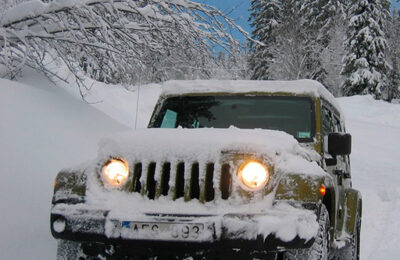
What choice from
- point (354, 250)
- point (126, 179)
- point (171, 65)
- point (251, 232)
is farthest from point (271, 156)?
point (171, 65)

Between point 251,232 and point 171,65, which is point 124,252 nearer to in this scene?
point 251,232

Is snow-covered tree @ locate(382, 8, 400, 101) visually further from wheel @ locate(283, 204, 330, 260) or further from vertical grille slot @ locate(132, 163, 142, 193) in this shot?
vertical grille slot @ locate(132, 163, 142, 193)

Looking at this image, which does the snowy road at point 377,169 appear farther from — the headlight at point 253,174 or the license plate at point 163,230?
the license plate at point 163,230

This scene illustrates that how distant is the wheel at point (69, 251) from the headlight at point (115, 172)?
0.45 meters

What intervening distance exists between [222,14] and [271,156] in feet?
17.6

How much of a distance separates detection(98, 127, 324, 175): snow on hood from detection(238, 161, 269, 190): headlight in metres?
0.07

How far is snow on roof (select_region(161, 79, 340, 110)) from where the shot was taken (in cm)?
470

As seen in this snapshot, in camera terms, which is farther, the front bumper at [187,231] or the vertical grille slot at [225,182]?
the vertical grille slot at [225,182]

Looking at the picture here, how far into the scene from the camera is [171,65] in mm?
8852

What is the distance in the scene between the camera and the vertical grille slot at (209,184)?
3.16 meters

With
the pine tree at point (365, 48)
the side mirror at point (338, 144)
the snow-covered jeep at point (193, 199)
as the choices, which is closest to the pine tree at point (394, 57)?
the pine tree at point (365, 48)

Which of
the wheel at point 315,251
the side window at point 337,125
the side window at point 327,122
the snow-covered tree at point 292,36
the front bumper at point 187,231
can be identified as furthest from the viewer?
the snow-covered tree at point 292,36

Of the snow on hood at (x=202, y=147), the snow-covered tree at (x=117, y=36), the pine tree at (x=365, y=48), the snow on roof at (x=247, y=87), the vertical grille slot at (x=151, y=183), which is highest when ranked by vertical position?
the pine tree at (x=365, y=48)

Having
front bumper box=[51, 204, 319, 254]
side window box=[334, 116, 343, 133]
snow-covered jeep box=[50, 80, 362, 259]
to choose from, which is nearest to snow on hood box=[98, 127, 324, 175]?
snow-covered jeep box=[50, 80, 362, 259]
